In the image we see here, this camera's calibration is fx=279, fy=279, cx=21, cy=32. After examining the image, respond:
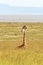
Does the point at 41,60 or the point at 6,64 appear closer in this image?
the point at 6,64

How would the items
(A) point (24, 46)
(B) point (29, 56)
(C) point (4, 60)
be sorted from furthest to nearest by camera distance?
1. (A) point (24, 46)
2. (B) point (29, 56)
3. (C) point (4, 60)

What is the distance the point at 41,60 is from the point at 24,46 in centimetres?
612

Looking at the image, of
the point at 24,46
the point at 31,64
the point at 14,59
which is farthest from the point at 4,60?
the point at 24,46

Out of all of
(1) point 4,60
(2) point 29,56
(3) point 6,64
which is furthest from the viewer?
(2) point 29,56

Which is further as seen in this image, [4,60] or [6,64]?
[4,60]

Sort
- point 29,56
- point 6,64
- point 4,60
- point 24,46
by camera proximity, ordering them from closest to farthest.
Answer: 1. point 6,64
2. point 4,60
3. point 29,56
4. point 24,46

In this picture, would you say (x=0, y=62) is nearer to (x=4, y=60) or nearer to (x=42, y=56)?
(x=4, y=60)

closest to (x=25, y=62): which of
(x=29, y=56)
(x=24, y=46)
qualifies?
(x=29, y=56)

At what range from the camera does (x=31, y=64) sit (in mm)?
8734

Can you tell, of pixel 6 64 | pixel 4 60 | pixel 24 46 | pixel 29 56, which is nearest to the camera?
pixel 6 64

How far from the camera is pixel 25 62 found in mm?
9062

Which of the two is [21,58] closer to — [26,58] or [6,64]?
[26,58]

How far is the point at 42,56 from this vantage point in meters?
10.1

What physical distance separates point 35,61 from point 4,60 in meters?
1.02
